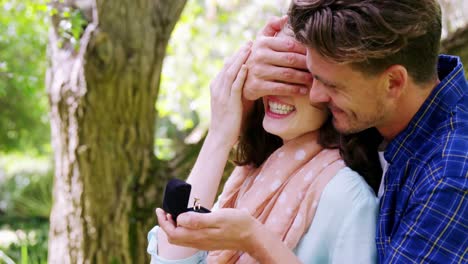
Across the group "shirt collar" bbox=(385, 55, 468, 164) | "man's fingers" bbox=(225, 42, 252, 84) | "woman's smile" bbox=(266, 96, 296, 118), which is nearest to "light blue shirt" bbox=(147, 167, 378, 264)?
"shirt collar" bbox=(385, 55, 468, 164)

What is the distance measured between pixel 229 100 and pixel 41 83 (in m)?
3.11

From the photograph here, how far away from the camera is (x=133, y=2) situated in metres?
3.90

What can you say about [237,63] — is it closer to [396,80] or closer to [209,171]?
[209,171]

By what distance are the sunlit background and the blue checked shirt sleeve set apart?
225 centimetres

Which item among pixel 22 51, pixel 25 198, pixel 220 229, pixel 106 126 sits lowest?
pixel 25 198

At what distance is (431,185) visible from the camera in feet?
5.83

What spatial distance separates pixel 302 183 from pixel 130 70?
6.52 ft

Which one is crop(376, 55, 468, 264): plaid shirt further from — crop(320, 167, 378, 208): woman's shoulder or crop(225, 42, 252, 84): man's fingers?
crop(225, 42, 252, 84): man's fingers

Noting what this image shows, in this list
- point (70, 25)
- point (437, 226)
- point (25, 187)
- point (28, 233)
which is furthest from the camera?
point (25, 187)

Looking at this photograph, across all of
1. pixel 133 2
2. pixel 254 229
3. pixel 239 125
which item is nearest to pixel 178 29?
pixel 133 2

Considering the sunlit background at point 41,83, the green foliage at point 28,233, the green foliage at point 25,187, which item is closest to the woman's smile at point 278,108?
the sunlit background at point 41,83

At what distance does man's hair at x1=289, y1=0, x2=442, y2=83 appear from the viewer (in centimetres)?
186

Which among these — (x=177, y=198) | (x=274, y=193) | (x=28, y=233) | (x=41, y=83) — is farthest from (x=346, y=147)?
(x=28, y=233)

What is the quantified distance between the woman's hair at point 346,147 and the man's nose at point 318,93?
17cm
